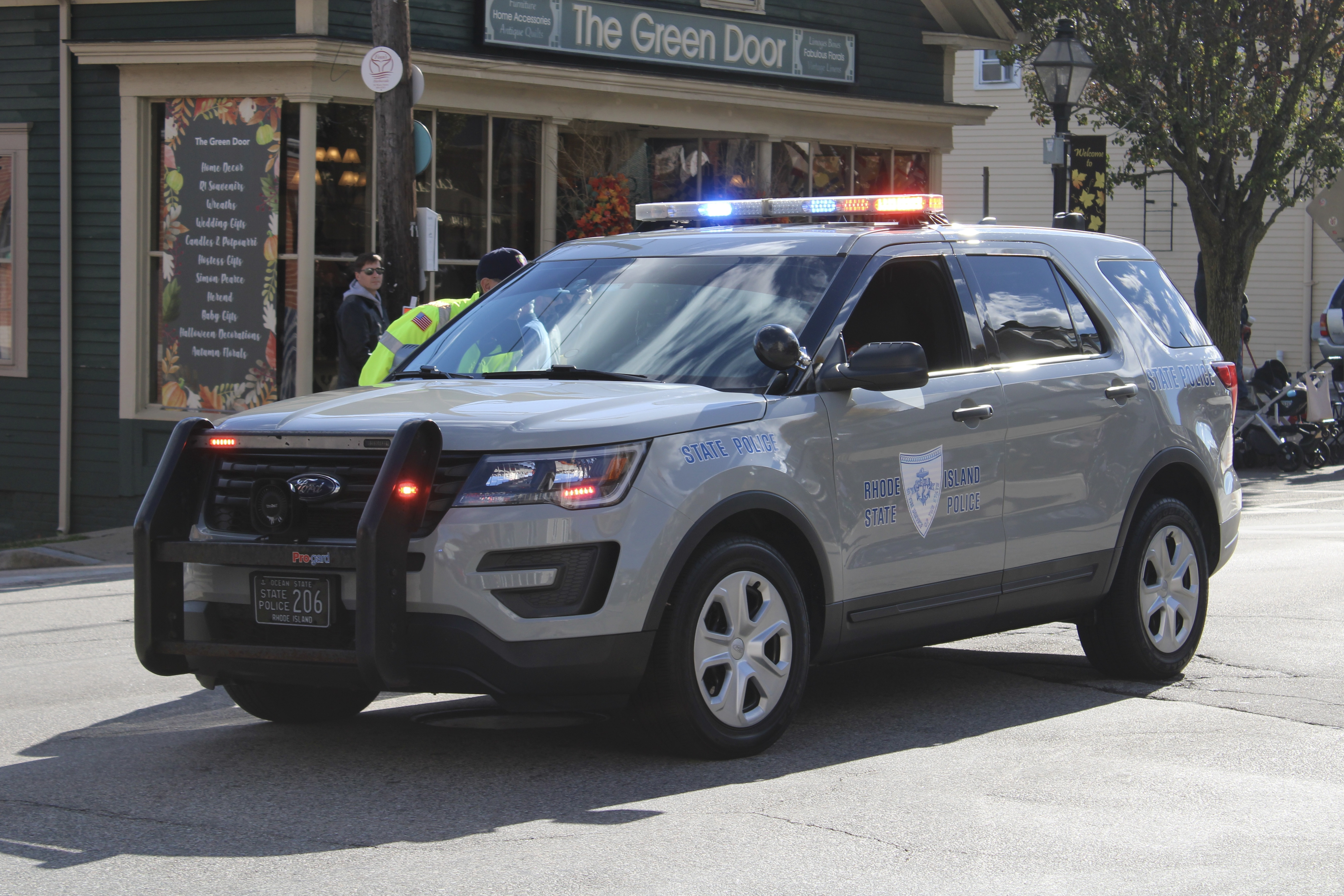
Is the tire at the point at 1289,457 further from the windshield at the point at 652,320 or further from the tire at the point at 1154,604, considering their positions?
the windshield at the point at 652,320

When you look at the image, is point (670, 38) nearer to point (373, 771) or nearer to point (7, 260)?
point (7, 260)

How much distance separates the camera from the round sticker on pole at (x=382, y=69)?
41.6 feet

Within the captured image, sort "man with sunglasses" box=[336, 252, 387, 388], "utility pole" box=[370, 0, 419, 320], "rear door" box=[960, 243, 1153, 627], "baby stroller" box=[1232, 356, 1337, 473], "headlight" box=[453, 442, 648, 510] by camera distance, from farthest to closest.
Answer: "baby stroller" box=[1232, 356, 1337, 473] < "utility pole" box=[370, 0, 419, 320] < "man with sunglasses" box=[336, 252, 387, 388] < "rear door" box=[960, 243, 1153, 627] < "headlight" box=[453, 442, 648, 510]

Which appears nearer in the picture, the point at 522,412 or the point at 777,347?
the point at 522,412

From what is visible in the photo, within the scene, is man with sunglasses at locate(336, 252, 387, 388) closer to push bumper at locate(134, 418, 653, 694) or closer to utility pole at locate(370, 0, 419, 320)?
utility pole at locate(370, 0, 419, 320)

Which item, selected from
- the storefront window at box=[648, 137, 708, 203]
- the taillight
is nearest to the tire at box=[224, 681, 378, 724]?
the taillight

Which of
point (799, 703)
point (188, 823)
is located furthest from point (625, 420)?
point (188, 823)

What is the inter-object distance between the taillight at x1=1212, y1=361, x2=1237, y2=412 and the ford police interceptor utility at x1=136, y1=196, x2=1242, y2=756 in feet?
0.20

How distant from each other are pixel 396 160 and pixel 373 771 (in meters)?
7.97

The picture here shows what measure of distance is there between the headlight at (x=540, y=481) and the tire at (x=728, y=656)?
49cm

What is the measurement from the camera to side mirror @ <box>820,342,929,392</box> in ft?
20.0

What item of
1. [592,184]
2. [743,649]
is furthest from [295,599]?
[592,184]

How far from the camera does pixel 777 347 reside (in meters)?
5.98

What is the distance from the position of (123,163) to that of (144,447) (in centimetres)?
267
